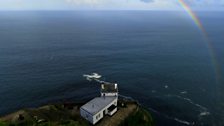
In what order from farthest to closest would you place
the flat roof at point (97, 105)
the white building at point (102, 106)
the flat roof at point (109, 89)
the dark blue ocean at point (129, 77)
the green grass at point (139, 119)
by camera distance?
1. the dark blue ocean at point (129, 77)
2. the flat roof at point (109, 89)
3. the green grass at point (139, 119)
4. the flat roof at point (97, 105)
5. the white building at point (102, 106)

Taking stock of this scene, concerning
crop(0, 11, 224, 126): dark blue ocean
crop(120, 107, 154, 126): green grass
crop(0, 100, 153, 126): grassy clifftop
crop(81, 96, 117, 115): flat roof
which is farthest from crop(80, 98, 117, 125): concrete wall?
crop(0, 11, 224, 126): dark blue ocean

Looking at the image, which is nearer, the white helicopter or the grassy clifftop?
the grassy clifftop

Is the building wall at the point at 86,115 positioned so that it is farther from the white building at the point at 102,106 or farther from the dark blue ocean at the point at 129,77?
the dark blue ocean at the point at 129,77

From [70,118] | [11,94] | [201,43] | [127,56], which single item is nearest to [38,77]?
[11,94]

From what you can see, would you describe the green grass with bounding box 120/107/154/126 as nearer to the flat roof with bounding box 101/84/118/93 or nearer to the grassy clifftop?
the grassy clifftop

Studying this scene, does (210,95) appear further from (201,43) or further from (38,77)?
(201,43)

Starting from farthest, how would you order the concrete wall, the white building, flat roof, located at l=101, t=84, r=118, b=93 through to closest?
1. flat roof, located at l=101, t=84, r=118, b=93
2. the white building
3. the concrete wall

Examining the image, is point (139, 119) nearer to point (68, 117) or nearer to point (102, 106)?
point (102, 106)

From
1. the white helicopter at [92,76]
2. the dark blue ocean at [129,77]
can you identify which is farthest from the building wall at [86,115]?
the white helicopter at [92,76]

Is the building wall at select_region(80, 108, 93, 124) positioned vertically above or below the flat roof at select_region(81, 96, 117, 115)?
below
